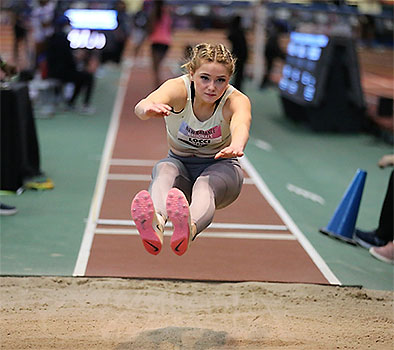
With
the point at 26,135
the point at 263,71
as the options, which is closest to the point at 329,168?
the point at 26,135

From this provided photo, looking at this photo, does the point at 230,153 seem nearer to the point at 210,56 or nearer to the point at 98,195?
the point at 210,56

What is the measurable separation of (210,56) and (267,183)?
4.76 meters

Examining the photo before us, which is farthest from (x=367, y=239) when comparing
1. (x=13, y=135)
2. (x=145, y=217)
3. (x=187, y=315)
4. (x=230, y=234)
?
(x=13, y=135)

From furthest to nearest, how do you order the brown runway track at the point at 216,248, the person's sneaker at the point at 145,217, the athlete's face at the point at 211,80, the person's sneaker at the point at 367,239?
the person's sneaker at the point at 367,239
the brown runway track at the point at 216,248
the athlete's face at the point at 211,80
the person's sneaker at the point at 145,217

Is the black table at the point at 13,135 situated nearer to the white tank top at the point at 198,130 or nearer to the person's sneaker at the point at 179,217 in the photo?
the white tank top at the point at 198,130

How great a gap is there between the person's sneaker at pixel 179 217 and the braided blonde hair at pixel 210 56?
0.86 metres

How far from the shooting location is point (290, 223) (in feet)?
23.4

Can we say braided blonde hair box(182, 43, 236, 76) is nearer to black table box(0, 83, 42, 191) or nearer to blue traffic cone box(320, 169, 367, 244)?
blue traffic cone box(320, 169, 367, 244)

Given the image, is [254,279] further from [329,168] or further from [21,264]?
[329,168]

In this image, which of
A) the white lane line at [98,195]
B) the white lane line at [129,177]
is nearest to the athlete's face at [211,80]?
the white lane line at [98,195]

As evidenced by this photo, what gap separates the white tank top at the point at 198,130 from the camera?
4258 mm

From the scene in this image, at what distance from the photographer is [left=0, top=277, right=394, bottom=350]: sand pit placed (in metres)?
4.32

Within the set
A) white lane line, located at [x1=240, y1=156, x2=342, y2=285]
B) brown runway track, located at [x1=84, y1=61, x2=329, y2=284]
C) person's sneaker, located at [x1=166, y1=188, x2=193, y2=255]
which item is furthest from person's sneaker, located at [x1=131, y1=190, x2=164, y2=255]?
white lane line, located at [x1=240, y1=156, x2=342, y2=285]

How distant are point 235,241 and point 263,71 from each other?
1299 cm
